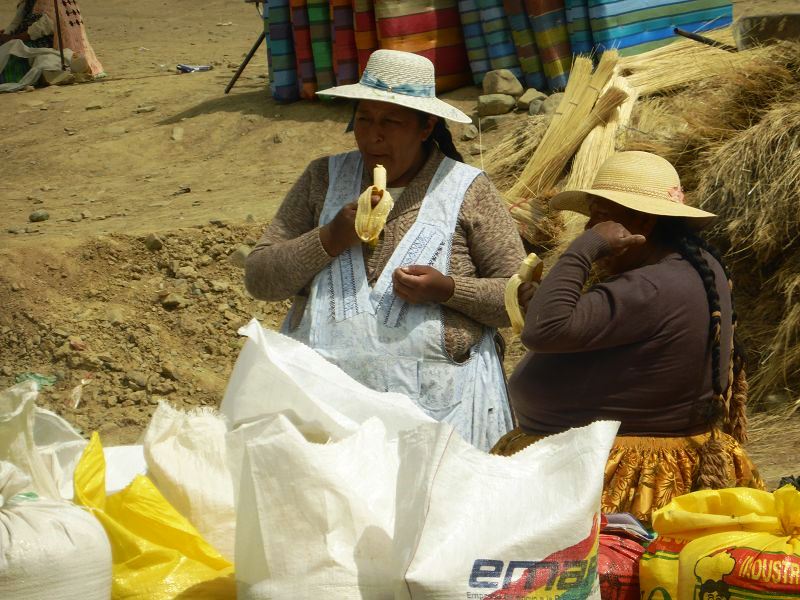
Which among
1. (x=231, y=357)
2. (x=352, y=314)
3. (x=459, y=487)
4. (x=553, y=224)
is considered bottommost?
(x=231, y=357)

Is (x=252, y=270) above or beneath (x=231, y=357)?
above

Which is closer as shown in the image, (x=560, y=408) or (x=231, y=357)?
(x=560, y=408)

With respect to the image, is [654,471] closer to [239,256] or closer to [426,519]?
[426,519]

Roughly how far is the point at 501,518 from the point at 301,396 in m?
0.72

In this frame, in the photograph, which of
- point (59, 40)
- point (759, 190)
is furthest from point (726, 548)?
point (59, 40)

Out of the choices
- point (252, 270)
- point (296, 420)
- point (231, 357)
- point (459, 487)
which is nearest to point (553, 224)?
point (231, 357)

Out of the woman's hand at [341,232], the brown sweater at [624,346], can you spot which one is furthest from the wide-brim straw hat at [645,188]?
the woman's hand at [341,232]

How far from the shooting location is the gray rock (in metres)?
8.10

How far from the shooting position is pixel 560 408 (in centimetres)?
279

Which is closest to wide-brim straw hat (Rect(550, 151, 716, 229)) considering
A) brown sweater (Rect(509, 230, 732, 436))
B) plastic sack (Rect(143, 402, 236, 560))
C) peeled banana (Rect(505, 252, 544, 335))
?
brown sweater (Rect(509, 230, 732, 436))

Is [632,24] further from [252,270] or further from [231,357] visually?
[252,270]

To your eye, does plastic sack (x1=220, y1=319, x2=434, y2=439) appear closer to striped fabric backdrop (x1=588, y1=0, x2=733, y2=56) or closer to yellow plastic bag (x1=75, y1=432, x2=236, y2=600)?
yellow plastic bag (x1=75, y1=432, x2=236, y2=600)

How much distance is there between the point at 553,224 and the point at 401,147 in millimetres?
3192

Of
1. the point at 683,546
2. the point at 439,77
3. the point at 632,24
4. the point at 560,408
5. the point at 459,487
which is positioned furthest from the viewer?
the point at 439,77
